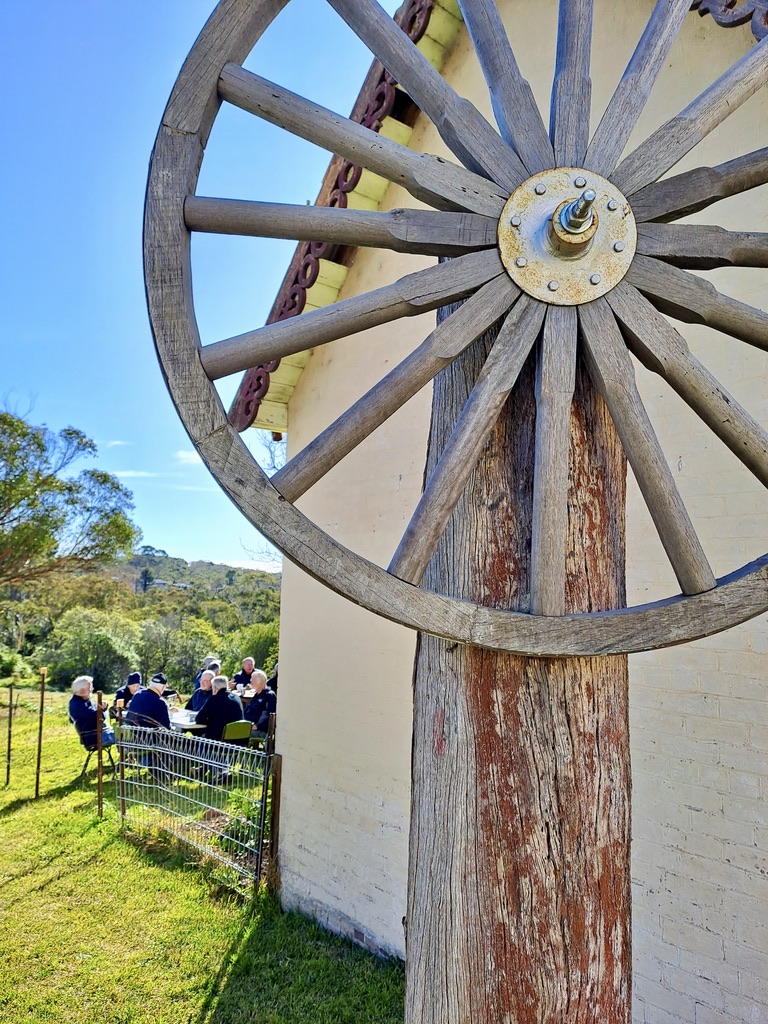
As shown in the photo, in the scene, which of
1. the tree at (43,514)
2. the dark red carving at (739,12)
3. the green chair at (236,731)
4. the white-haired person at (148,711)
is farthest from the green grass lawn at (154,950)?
the tree at (43,514)

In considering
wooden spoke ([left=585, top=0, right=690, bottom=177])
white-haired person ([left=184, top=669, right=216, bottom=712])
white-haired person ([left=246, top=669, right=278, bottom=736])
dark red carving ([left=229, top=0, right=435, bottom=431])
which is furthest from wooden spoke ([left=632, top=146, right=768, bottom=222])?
white-haired person ([left=184, top=669, right=216, bottom=712])

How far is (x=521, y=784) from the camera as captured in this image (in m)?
1.60

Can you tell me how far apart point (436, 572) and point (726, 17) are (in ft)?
8.13

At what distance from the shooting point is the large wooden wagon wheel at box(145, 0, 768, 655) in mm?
1449

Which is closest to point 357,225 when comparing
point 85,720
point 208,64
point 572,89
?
point 208,64

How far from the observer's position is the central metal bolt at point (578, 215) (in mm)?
1442

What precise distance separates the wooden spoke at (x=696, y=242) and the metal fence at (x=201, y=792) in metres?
4.78

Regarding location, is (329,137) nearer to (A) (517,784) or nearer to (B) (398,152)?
(B) (398,152)

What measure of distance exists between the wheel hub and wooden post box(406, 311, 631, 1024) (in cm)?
24

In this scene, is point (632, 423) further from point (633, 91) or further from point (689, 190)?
point (633, 91)

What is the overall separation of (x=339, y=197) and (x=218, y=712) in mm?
6331

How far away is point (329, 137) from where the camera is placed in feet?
5.25

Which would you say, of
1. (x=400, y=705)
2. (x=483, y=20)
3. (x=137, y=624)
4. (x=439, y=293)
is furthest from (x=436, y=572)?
(x=137, y=624)

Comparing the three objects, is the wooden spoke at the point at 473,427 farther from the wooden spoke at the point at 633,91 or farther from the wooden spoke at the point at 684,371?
the wooden spoke at the point at 633,91
